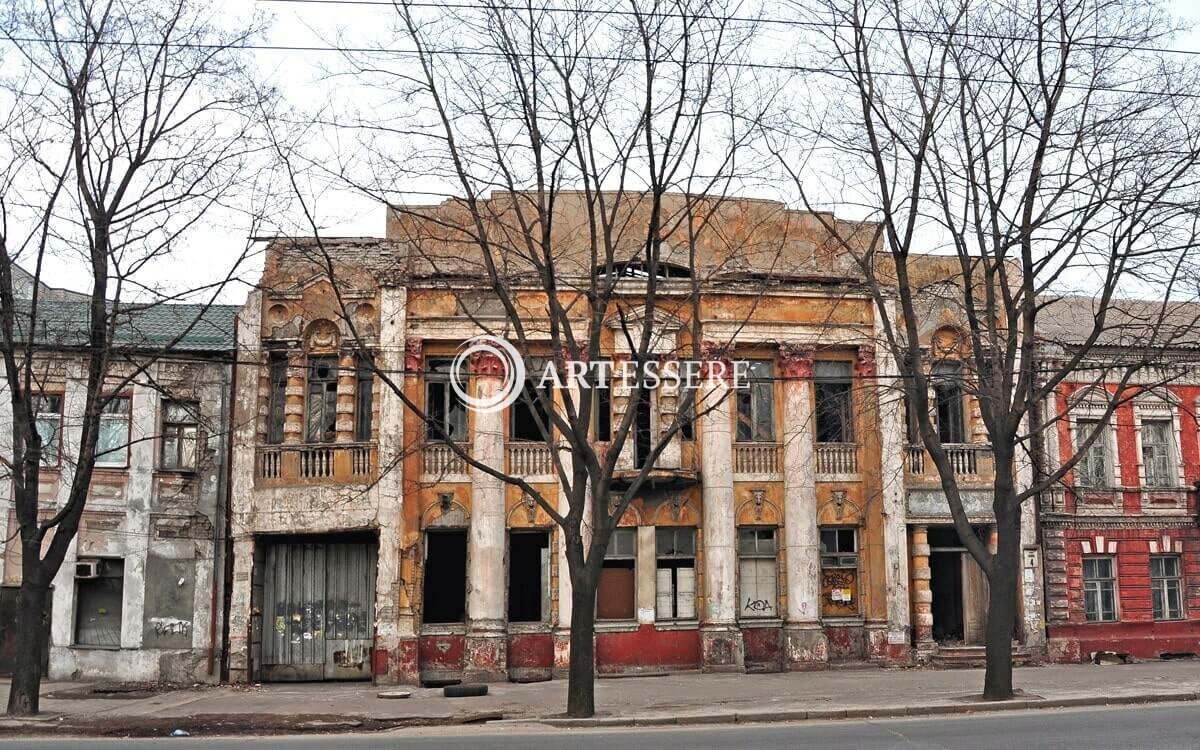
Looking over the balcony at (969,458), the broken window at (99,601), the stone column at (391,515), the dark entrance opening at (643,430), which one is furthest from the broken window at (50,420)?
the balcony at (969,458)

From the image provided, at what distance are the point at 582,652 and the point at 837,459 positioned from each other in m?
10.1

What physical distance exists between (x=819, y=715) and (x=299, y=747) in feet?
23.0

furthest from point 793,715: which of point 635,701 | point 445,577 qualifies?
point 445,577

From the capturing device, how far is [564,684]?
21.4m

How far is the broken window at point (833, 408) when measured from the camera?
2434 cm

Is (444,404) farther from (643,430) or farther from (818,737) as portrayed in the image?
(818,737)

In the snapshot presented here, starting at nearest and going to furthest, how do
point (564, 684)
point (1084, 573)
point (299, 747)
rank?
point (299, 747) → point (564, 684) → point (1084, 573)

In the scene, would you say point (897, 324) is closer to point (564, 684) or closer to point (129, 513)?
point (564, 684)

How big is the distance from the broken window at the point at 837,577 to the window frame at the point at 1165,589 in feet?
23.1

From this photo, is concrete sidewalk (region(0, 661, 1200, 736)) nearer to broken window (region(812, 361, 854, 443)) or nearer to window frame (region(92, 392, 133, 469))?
window frame (region(92, 392, 133, 469))

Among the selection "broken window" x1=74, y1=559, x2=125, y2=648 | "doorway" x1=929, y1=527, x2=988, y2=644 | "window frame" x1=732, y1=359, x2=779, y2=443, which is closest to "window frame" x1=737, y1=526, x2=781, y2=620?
"window frame" x1=732, y1=359, x2=779, y2=443

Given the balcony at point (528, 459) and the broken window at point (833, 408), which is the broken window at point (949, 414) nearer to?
the broken window at point (833, 408)

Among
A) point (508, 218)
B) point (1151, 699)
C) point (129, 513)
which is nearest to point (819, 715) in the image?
point (1151, 699)

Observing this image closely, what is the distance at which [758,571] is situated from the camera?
2409cm
